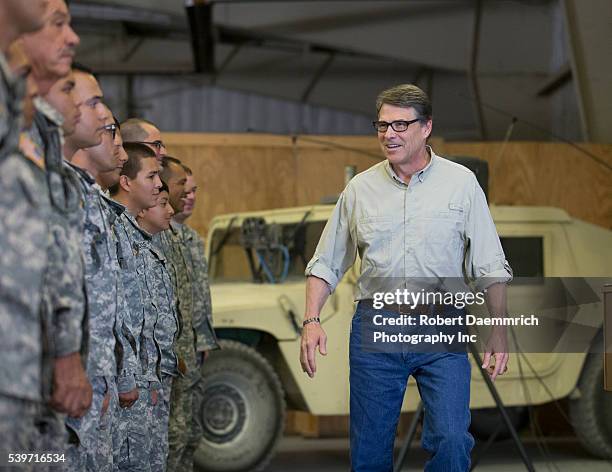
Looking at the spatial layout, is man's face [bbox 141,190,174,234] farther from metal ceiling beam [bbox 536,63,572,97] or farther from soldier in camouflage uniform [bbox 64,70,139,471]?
metal ceiling beam [bbox 536,63,572,97]

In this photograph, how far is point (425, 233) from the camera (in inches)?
175

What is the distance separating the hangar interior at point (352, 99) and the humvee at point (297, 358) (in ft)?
0.10

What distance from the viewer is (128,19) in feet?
47.2

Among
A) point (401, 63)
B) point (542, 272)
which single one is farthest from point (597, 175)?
point (401, 63)

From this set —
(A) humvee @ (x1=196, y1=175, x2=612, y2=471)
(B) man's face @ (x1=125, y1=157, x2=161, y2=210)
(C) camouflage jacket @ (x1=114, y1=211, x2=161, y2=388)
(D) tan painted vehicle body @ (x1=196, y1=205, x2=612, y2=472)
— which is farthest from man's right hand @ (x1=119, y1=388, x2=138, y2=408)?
(D) tan painted vehicle body @ (x1=196, y1=205, x2=612, y2=472)

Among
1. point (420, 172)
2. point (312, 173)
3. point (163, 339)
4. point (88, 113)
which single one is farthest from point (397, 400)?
point (312, 173)

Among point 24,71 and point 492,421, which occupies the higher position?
point 24,71

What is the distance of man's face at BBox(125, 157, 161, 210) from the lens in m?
4.87

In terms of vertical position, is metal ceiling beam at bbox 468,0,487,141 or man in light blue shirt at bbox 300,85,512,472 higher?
metal ceiling beam at bbox 468,0,487,141

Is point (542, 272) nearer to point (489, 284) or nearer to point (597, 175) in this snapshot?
point (597, 175)

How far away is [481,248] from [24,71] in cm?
214

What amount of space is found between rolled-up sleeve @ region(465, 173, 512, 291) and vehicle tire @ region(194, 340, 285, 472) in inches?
113

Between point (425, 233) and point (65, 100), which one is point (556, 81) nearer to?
point (425, 233)

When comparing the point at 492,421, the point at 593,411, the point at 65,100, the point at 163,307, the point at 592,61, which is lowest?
the point at 492,421
